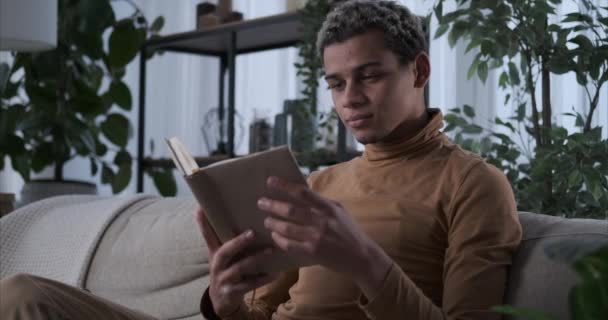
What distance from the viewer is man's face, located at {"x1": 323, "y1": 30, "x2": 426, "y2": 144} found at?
4.85 ft

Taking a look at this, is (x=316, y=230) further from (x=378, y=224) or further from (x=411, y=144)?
(x=411, y=144)

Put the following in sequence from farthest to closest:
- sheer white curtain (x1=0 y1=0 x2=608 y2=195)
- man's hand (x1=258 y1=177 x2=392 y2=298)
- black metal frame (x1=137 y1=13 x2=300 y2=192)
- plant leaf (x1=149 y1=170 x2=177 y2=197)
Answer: plant leaf (x1=149 y1=170 x2=177 y2=197) < black metal frame (x1=137 y1=13 x2=300 y2=192) < sheer white curtain (x1=0 y1=0 x2=608 y2=195) < man's hand (x1=258 y1=177 x2=392 y2=298)

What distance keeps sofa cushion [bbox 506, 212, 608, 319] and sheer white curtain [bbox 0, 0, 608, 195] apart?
130 centimetres

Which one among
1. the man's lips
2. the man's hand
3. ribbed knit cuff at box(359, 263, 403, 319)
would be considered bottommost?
ribbed knit cuff at box(359, 263, 403, 319)

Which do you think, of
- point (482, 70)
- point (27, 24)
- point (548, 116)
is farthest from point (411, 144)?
point (27, 24)

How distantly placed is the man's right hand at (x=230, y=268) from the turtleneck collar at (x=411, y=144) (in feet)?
1.17

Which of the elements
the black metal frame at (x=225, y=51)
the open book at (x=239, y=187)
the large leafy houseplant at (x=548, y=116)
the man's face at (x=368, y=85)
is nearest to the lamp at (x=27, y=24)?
the black metal frame at (x=225, y=51)

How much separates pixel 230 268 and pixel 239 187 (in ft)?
0.55

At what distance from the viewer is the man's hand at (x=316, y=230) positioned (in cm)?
114

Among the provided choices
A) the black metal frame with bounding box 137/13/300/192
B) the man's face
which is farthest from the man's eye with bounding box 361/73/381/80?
the black metal frame with bounding box 137/13/300/192

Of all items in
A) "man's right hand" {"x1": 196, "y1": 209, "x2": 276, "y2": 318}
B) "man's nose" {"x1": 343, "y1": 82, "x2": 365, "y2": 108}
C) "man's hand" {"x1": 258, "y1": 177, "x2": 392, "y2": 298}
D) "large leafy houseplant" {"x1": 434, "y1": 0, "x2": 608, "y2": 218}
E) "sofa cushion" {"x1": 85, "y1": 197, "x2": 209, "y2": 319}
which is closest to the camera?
"man's hand" {"x1": 258, "y1": 177, "x2": 392, "y2": 298}

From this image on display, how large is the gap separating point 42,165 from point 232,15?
117cm

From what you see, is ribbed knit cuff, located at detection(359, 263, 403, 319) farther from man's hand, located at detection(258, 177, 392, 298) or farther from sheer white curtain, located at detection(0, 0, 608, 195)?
sheer white curtain, located at detection(0, 0, 608, 195)

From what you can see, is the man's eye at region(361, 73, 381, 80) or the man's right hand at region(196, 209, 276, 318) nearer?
the man's right hand at region(196, 209, 276, 318)
